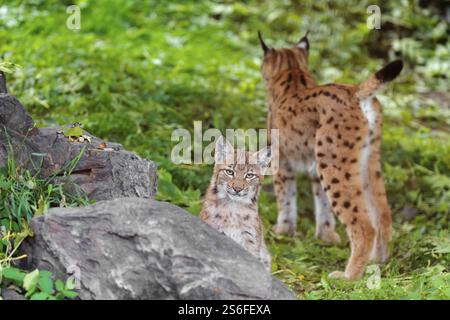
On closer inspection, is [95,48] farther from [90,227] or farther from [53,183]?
[90,227]

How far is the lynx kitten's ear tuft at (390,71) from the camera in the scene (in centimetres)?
730

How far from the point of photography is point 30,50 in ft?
35.8

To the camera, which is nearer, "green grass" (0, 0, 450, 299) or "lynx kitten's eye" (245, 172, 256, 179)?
"lynx kitten's eye" (245, 172, 256, 179)

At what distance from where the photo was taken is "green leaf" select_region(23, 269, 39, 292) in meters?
4.86

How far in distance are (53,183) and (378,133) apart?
3365 millimetres

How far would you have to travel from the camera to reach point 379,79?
7.52m

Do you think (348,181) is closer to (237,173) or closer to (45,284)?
(237,173)

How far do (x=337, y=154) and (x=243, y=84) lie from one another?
4106 millimetres

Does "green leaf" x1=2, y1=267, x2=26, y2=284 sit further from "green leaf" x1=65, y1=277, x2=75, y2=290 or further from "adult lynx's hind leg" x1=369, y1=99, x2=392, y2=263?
"adult lynx's hind leg" x1=369, y1=99, x2=392, y2=263

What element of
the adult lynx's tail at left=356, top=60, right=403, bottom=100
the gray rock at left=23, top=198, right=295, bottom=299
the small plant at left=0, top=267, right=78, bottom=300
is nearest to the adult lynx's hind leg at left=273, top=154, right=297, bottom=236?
the adult lynx's tail at left=356, top=60, right=403, bottom=100

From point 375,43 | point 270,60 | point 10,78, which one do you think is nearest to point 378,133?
point 270,60

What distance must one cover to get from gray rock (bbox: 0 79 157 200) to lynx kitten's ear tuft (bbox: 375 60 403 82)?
7.77 ft

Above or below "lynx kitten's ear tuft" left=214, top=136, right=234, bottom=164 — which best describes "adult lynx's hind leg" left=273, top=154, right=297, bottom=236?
below

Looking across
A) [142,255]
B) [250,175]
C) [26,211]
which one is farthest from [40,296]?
[250,175]
